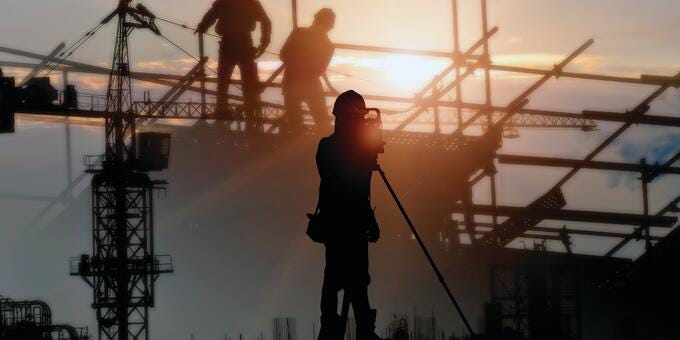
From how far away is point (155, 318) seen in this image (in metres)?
103

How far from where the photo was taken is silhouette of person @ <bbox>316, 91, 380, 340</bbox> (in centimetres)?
1873

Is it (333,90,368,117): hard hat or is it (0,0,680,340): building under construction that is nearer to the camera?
(333,90,368,117): hard hat

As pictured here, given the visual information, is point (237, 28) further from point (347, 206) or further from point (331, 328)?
point (331, 328)

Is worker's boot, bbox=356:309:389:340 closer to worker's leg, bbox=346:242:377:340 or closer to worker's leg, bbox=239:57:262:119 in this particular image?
worker's leg, bbox=346:242:377:340

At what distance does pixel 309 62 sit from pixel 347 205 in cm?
3670

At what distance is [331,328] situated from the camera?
18.9 metres

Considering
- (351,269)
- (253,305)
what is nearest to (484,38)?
(253,305)

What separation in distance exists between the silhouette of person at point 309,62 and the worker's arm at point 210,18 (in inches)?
139

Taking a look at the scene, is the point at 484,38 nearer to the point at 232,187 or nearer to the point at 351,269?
the point at 232,187

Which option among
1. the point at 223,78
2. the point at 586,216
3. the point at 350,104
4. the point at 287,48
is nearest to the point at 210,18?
the point at 223,78

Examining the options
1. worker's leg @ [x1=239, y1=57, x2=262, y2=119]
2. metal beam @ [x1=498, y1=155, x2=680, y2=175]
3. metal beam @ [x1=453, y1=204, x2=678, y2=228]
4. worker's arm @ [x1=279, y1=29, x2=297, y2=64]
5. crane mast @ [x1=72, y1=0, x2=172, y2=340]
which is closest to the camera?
worker's leg @ [x1=239, y1=57, x2=262, y2=119]

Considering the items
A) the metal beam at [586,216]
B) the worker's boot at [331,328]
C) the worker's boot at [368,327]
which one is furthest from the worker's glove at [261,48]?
the worker's boot at [368,327]

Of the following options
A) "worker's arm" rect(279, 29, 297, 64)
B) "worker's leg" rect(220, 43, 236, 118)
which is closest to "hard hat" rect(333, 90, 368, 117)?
"worker's leg" rect(220, 43, 236, 118)

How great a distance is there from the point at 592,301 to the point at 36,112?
98.4 feet
